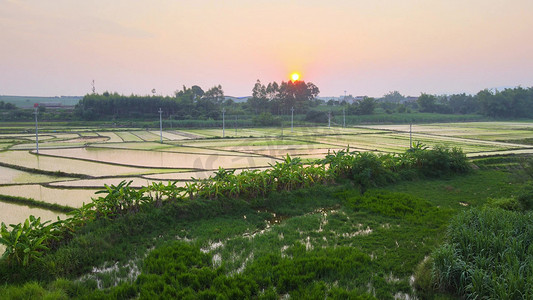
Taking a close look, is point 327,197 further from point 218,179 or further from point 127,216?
point 127,216

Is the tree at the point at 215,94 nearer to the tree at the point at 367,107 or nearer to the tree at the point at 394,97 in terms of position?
the tree at the point at 367,107

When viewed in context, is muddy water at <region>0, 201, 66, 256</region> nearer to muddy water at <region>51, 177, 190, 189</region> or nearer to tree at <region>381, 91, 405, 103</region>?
muddy water at <region>51, 177, 190, 189</region>

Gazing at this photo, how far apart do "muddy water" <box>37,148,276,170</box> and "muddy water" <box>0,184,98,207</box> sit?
4084 millimetres

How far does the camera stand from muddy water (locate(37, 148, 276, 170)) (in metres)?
13.0

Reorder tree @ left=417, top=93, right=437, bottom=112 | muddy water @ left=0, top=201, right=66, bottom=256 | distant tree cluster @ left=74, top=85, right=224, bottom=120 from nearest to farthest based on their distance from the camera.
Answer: muddy water @ left=0, top=201, right=66, bottom=256
distant tree cluster @ left=74, top=85, right=224, bottom=120
tree @ left=417, top=93, right=437, bottom=112

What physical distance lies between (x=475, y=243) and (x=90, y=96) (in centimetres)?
4530

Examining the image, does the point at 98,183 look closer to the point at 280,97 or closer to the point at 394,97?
the point at 280,97

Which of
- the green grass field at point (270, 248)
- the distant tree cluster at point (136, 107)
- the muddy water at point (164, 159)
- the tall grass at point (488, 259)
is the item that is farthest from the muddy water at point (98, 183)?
the distant tree cluster at point (136, 107)

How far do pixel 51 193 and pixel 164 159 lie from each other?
6269mm

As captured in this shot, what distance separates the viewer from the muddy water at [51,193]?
7664 millimetres

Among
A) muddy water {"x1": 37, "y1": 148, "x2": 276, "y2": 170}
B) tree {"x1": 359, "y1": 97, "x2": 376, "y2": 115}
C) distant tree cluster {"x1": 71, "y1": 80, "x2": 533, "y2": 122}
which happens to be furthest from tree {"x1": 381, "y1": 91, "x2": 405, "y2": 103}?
muddy water {"x1": 37, "y1": 148, "x2": 276, "y2": 170}

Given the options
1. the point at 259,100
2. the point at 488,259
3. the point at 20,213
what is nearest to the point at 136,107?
the point at 259,100

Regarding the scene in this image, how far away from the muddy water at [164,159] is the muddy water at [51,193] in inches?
161

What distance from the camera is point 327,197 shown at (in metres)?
7.58
